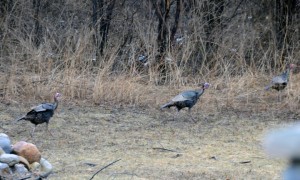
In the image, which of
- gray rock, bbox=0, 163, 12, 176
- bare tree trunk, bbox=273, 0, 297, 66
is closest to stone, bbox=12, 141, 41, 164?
gray rock, bbox=0, 163, 12, 176

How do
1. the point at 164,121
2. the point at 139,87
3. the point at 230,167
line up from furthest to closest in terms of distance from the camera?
the point at 139,87
the point at 164,121
the point at 230,167

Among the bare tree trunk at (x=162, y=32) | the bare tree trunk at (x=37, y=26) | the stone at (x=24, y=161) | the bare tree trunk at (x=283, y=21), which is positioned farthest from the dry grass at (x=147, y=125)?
the bare tree trunk at (x=37, y=26)

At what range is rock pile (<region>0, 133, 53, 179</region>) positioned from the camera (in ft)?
15.9

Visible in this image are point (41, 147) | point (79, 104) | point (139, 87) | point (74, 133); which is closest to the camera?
point (41, 147)

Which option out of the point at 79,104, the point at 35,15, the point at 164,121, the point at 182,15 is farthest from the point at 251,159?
the point at 35,15

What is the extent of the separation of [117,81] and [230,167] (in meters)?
4.03

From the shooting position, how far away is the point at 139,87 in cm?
941

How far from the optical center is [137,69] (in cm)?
1017

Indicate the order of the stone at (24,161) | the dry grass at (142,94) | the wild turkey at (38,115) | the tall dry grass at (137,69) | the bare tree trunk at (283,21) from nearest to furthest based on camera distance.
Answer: the stone at (24,161), the dry grass at (142,94), the wild turkey at (38,115), the tall dry grass at (137,69), the bare tree trunk at (283,21)

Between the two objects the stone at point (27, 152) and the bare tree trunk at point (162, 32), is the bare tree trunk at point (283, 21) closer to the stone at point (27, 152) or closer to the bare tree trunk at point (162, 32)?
the bare tree trunk at point (162, 32)

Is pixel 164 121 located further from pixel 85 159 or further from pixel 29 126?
pixel 85 159

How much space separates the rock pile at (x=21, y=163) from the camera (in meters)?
4.84

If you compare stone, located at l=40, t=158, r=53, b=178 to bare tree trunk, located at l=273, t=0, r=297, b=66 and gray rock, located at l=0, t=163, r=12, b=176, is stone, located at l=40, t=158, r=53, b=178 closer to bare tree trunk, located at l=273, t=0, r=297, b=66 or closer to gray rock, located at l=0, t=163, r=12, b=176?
gray rock, located at l=0, t=163, r=12, b=176

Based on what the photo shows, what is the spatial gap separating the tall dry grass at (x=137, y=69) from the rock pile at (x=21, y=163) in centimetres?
356
